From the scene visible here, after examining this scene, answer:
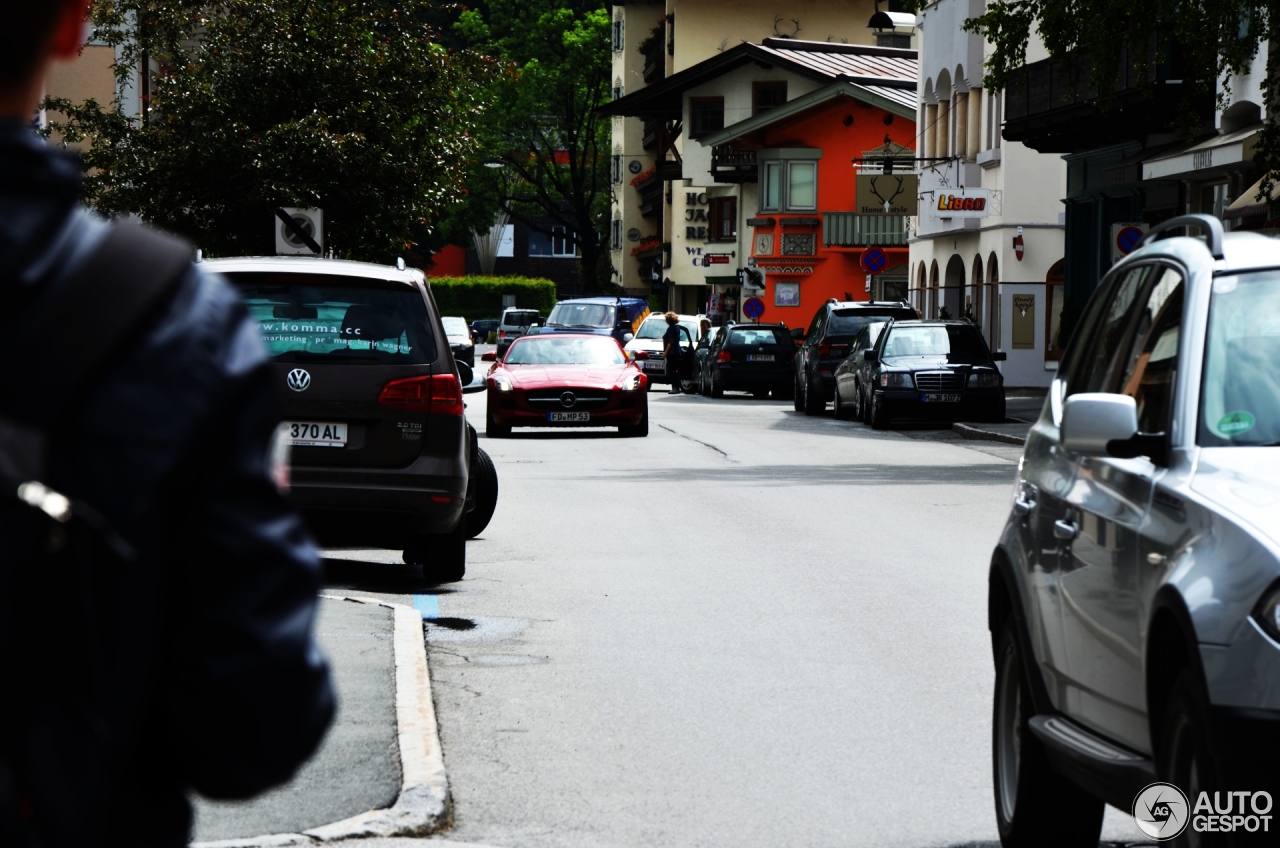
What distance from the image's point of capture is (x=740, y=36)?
287 feet

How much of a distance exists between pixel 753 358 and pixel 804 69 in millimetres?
30052

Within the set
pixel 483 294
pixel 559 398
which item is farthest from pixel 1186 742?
pixel 483 294

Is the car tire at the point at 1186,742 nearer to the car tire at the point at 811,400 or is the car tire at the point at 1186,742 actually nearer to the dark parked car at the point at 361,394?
the dark parked car at the point at 361,394

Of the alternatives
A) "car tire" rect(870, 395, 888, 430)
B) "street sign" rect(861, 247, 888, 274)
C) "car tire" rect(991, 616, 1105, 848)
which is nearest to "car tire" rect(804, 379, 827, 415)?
"car tire" rect(870, 395, 888, 430)

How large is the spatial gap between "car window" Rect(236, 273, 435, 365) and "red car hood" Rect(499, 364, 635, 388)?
56.3 feet

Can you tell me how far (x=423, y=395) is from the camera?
1139cm

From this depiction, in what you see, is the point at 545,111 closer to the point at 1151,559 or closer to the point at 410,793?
the point at 410,793

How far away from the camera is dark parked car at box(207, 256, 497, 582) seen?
443 inches

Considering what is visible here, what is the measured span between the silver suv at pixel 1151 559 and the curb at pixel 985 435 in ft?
73.9

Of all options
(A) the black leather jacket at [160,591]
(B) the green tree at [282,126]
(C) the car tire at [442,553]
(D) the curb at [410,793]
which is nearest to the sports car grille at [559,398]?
(B) the green tree at [282,126]

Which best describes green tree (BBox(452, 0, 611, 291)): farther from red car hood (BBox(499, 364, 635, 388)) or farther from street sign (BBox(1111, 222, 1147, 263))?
street sign (BBox(1111, 222, 1147, 263))

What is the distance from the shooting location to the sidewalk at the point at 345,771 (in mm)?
5820

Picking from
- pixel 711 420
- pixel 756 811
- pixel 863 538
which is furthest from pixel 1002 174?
pixel 756 811

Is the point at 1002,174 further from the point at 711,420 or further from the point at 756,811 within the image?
the point at 756,811
